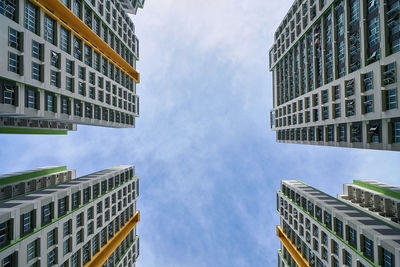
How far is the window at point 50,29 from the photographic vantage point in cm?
3050

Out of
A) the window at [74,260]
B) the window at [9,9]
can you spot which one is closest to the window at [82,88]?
the window at [9,9]

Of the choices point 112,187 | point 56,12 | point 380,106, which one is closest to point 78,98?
point 56,12

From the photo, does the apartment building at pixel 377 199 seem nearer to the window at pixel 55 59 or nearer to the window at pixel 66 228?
the window at pixel 66 228

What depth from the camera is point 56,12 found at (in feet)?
111

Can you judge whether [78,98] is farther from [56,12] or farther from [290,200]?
[290,200]

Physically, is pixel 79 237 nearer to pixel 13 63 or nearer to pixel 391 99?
pixel 13 63

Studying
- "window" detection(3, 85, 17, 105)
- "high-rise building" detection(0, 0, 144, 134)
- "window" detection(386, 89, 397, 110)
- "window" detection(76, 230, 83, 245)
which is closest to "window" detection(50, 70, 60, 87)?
"high-rise building" detection(0, 0, 144, 134)

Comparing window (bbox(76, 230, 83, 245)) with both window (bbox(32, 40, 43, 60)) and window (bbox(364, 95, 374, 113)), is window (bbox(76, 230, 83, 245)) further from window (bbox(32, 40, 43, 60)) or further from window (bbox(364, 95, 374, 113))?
window (bbox(364, 95, 374, 113))

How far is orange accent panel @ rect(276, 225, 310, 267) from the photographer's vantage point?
4688 cm

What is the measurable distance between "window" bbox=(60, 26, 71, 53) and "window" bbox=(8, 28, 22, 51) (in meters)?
8.97

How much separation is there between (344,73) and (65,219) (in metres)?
51.5

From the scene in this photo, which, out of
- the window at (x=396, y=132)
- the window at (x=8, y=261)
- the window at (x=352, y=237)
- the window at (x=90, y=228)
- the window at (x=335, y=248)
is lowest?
the window at (x=335, y=248)

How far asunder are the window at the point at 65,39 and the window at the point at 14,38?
8.97 m

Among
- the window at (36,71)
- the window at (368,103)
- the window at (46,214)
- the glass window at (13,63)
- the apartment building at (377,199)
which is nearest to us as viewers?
the glass window at (13,63)
